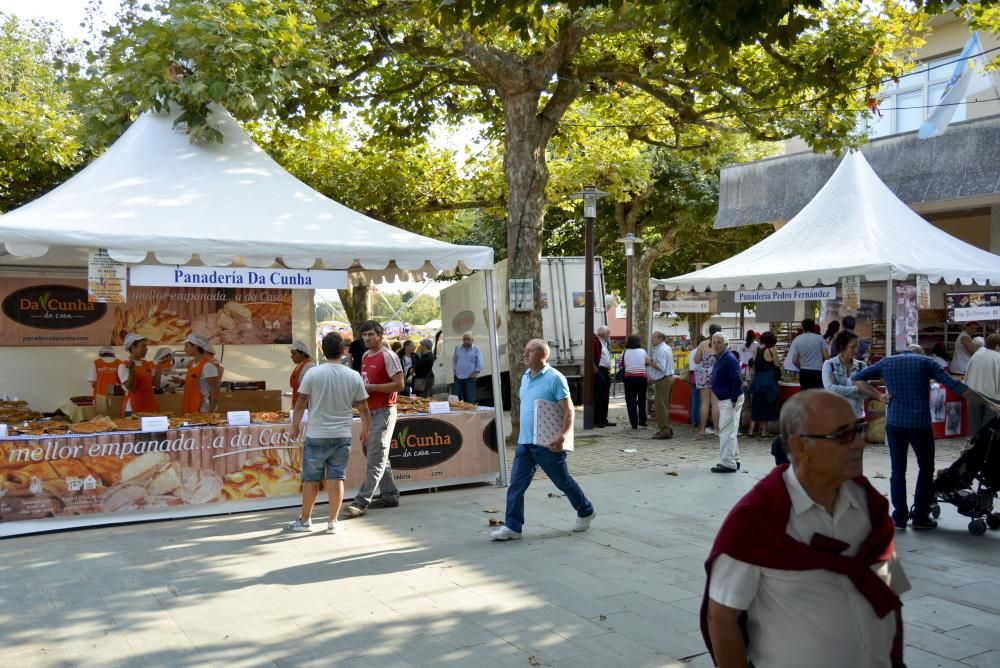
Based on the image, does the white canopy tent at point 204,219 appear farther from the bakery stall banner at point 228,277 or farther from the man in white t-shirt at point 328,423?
the man in white t-shirt at point 328,423

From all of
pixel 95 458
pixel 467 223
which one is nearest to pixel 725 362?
pixel 95 458

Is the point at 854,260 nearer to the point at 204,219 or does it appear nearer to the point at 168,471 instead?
the point at 204,219

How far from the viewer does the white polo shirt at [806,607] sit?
239 cm

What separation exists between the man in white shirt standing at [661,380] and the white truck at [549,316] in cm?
449

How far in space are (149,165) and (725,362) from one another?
720 centimetres

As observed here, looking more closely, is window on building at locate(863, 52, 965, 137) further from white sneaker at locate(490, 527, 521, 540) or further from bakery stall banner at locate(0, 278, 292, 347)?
white sneaker at locate(490, 527, 521, 540)

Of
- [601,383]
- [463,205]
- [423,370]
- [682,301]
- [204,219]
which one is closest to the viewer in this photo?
[204,219]

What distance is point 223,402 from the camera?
37.3 feet

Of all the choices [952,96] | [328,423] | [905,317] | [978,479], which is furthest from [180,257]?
[952,96]

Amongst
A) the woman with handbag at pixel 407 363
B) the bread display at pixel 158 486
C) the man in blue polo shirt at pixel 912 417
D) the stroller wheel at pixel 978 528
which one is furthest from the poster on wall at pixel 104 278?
the woman with handbag at pixel 407 363

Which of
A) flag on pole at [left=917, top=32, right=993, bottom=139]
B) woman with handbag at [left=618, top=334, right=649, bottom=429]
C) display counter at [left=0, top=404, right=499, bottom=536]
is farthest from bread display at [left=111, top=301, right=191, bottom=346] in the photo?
flag on pole at [left=917, top=32, right=993, bottom=139]

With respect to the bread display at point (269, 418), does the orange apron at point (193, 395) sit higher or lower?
higher

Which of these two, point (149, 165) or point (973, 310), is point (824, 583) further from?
point (973, 310)

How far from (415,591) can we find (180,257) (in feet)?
13.8
